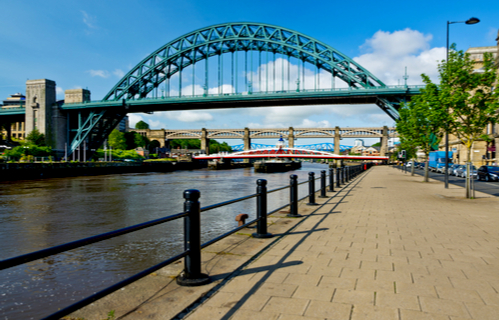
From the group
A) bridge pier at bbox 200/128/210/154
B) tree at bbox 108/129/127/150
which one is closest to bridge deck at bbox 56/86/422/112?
tree at bbox 108/129/127/150

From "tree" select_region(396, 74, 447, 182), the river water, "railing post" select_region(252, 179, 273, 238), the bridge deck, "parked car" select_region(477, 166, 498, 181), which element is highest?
the bridge deck

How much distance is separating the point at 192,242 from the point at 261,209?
9.37ft

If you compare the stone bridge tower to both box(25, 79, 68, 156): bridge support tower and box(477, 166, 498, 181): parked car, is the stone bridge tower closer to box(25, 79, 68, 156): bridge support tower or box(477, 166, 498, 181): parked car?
box(25, 79, 68, 156): bridge support tower

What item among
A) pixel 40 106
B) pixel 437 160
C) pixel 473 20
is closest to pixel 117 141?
pixel 40 106

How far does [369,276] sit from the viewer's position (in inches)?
185

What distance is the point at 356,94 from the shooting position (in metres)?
46.8

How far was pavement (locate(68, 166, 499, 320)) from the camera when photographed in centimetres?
361

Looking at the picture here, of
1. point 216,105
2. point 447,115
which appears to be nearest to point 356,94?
point 216,105

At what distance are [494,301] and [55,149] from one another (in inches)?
2710

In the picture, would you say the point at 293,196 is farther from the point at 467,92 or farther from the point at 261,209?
the point at 467,92

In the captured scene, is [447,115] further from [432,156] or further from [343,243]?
[432,156]

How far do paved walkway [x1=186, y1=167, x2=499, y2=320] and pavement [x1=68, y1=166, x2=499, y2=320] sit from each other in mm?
12

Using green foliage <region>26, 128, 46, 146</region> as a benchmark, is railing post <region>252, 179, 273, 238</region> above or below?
below

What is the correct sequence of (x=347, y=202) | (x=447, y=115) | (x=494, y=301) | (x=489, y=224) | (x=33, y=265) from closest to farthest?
(x=494, y=301) < (x=33, y=265) < (x=489, y=224) < (x=347, y=202) < (x=447, y=115)
